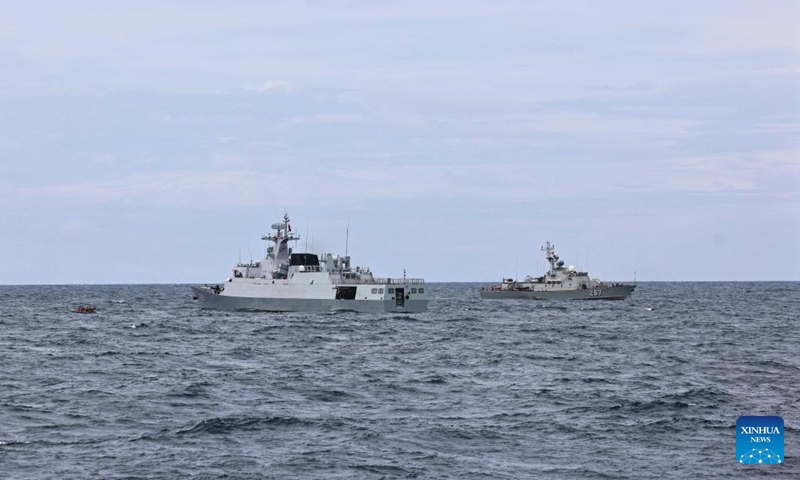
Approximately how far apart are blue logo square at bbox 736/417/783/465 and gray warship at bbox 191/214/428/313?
228 ft

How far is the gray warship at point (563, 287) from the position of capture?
149 meters

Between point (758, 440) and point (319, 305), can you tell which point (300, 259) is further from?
point (758, 440)

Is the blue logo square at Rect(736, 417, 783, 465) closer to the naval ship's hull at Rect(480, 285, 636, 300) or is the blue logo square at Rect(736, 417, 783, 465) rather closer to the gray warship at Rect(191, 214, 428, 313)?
the gray warship at Rect(191, 214, 428, 313)

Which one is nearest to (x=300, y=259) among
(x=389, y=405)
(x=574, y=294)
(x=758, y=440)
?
(x=389, y=405)

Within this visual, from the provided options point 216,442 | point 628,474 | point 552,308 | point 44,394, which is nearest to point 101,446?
point 216,442

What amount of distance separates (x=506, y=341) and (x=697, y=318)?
44.0m

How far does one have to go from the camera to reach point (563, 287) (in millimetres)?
150500

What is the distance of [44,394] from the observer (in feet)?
129

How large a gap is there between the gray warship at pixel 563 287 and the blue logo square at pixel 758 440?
124253mm

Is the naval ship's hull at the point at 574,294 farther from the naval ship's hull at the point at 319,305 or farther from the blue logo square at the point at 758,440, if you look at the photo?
the blue logo square at the point at 758,440

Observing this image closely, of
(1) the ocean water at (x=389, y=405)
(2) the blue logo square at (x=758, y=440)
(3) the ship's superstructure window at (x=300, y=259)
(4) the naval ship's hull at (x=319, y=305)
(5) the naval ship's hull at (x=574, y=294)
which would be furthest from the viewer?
(5) the naval ship's hull at (x=574, y=294)

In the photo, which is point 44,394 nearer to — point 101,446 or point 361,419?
point 101,446

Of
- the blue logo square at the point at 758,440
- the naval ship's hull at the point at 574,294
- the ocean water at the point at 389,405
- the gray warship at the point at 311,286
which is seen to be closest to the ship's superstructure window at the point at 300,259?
the gray warship at the point at 311,286

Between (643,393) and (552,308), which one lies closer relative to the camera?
(643,393)
